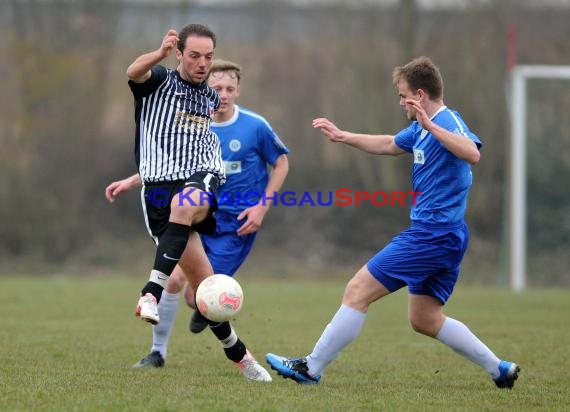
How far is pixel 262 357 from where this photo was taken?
7.04 meters

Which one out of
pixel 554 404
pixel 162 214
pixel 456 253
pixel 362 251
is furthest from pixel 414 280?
pixel 362 251

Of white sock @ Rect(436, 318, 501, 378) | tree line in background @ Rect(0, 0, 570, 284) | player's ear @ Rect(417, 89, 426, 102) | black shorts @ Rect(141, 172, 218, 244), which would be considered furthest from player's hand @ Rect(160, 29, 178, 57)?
tree line in background @ Rect(0, 0, 570, 284)

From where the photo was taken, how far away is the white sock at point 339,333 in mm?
5309

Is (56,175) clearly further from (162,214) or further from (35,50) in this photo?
(162,214)

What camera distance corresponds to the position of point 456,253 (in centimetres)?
532

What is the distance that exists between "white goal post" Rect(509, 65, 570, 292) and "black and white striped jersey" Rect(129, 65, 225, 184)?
34.3 ft

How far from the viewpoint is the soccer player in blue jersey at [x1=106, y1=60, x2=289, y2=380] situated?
670 centimetres

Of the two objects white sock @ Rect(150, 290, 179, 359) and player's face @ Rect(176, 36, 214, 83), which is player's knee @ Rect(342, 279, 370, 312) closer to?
player's face @ Rect(176, 36, 214, 83)

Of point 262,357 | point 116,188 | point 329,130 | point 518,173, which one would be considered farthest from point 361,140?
point 518,173

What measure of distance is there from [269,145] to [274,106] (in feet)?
46.4

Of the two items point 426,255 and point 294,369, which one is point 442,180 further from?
point 294,369

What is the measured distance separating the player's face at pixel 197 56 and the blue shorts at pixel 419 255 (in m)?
1.51

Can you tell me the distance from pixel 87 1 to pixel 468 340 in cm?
1702

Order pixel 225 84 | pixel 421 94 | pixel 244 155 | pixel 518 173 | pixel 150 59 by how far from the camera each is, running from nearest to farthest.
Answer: pixel 150 59, pixel 421 94, pixel 225 84, pixel 244 155, pixel 518 173
